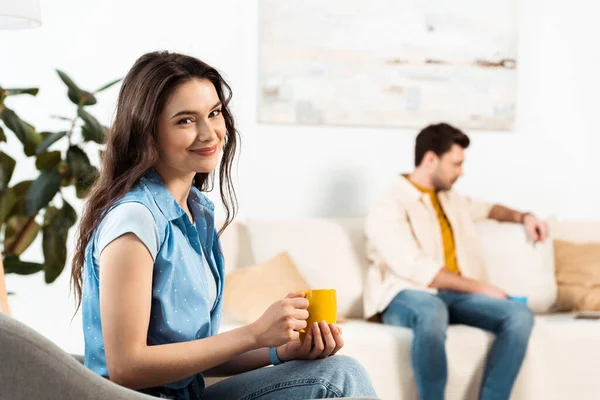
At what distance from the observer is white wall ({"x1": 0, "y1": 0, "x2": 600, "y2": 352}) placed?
12.1 feet

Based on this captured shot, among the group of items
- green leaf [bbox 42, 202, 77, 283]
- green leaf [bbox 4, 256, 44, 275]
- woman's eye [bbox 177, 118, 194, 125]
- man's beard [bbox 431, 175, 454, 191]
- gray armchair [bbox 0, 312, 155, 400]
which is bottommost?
green leaf [bbox 4, 256, 44, 275]

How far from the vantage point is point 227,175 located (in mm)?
1706

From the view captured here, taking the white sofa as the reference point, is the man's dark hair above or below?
above

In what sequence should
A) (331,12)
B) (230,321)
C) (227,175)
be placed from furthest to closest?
1. (331,12)
2. (230,321)
3. (227,175)

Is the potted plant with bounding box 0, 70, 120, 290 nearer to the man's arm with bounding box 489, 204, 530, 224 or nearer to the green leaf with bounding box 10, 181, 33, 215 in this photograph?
the green leaf with bounding box 10, 181, 33, 215

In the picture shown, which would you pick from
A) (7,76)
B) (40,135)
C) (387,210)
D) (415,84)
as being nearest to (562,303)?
(387,210)

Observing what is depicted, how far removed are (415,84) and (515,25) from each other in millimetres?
598

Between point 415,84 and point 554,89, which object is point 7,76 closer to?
point 415,84

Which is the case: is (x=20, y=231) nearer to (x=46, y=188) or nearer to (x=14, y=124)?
(x=46, y=188)

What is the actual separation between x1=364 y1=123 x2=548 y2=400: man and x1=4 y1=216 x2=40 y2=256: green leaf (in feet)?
4.45

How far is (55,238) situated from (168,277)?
1892 millimetres

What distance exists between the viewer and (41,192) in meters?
3.04

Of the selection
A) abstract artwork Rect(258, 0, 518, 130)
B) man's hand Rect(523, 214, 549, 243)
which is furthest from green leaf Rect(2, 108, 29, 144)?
man's hand Rect(523, 214, 549, 243)

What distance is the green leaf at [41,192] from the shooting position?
303cm
